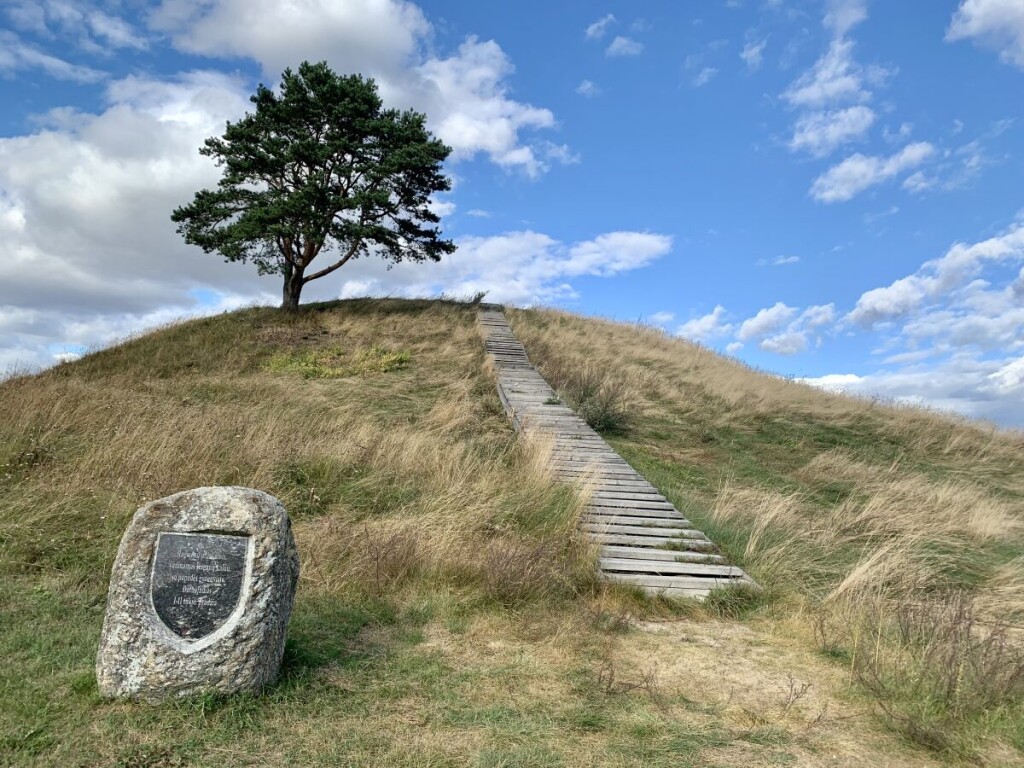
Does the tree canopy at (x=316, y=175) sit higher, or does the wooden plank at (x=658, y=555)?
the tree canopy at (x=316, y=175)

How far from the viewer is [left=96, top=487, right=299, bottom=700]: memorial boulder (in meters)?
3.56

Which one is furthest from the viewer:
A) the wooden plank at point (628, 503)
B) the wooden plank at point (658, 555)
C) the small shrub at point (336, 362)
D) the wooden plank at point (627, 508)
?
the small shrub at point (336, 362)

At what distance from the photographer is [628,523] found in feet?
25.1

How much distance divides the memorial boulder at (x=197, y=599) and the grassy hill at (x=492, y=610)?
0.16 metres

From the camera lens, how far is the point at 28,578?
514 centimetres

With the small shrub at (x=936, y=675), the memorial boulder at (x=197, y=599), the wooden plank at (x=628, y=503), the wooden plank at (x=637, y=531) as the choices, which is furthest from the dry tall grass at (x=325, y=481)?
the small shrub at (x=936, y=675)

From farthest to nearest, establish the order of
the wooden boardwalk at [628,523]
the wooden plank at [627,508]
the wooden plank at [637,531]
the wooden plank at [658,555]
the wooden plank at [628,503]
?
the wooden plank at [628,503], the wooden plank at [627,508], the wooden plank at [637,531], the wooden plank at [658,555], the wooden boardwalk at [628,523]

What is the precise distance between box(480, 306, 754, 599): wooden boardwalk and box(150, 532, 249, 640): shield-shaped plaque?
353cm

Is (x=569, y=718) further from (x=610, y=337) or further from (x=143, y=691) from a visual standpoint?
(x=610, y=337)

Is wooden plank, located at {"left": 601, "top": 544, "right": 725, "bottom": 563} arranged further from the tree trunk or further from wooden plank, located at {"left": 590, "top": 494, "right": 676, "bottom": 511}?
the tree trunk

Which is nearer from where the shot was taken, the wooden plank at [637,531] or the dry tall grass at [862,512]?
the dry tall grass at [862,512]

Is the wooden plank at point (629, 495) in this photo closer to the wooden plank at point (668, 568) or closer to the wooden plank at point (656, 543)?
the wooden plank at point (656, 543)

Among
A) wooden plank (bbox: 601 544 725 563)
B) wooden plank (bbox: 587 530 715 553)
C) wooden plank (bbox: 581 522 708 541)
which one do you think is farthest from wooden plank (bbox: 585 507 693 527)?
wooden plank (bbox: 601 544 725 563)

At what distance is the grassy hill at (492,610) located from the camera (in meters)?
3.44
